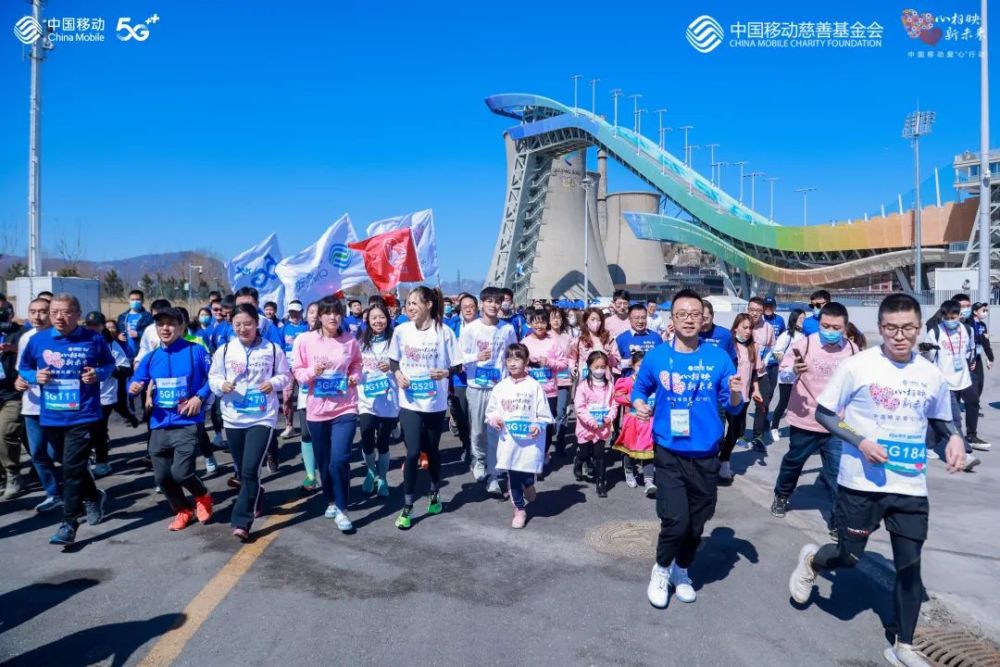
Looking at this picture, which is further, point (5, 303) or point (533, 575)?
point (5, 303)

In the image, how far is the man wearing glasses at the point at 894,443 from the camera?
126 inches

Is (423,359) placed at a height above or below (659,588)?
above

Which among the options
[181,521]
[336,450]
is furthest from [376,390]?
[181,521]

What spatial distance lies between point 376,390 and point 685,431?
9.65 ft

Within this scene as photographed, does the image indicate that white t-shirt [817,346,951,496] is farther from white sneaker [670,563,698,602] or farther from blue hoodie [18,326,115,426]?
blue hoodie [18,326,115,426]

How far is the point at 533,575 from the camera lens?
418 centimetres

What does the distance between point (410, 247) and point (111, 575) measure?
654 centimetres

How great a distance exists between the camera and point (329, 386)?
509cm

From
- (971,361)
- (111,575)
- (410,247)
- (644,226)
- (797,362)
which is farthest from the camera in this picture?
(644,226)

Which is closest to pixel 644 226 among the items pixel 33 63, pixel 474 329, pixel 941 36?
pixel 941 36

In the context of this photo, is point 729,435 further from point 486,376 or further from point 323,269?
point 323,269

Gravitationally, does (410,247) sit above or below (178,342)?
above

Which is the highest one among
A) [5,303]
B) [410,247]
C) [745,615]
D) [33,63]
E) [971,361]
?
[33,63]

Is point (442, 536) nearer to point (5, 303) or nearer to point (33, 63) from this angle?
point (5, 303)
